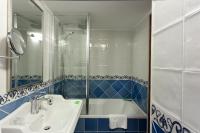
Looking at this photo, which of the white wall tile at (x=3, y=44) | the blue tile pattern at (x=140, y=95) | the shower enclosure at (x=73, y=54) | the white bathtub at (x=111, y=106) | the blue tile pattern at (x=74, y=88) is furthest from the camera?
the white bathtub at (x=111, y=106)

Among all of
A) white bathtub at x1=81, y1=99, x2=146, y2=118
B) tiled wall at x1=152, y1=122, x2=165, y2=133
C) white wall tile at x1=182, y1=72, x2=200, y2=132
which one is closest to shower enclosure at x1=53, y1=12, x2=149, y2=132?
white bathtub at x1=81, y1=99, x2=146, y2=118

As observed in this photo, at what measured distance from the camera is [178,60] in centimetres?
91

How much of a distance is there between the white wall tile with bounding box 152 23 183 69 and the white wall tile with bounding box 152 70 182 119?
52mm

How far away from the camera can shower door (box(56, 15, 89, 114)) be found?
3041 millimetres

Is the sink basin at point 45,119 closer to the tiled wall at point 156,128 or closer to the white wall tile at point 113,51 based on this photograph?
the tiled wall at point 156,128

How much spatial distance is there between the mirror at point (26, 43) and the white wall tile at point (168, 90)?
3.43ft

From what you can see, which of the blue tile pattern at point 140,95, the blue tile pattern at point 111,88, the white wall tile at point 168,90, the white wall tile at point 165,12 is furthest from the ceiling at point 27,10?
the blue tile pattern at point 111,88

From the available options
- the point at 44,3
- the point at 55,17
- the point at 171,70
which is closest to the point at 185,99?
the point at 171,70

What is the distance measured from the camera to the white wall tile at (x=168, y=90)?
2.96ft

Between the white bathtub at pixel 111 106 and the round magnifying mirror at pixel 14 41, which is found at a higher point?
the round magnifying mirror at pixel 14 41

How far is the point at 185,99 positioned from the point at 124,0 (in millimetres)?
1747

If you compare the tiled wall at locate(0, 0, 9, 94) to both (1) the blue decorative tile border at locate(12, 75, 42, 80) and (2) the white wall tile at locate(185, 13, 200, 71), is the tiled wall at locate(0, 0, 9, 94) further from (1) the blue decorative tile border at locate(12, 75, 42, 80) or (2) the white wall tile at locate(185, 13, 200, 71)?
(2) the white wall tile at locate(185, 13, 200, 71)

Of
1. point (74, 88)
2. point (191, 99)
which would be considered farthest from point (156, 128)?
point (74, 88)

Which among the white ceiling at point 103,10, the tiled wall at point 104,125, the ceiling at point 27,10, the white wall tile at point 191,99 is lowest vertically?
the tiled wall at point 104,125
